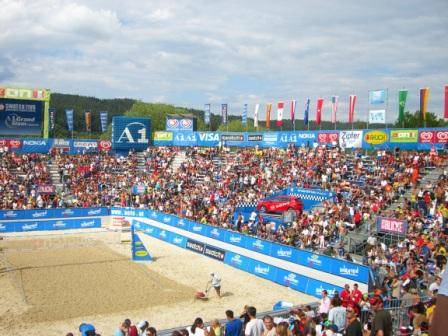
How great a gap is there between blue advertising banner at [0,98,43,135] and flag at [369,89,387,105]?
30.3 metres

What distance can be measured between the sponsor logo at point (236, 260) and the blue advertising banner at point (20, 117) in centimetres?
2872

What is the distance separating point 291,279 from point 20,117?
109 ft

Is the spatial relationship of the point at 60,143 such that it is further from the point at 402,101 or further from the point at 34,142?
the point at 402,101

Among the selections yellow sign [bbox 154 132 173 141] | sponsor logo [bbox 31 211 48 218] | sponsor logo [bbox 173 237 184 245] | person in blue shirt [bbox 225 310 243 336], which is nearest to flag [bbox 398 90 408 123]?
sponsor logo [bbox 173 237 184 245]

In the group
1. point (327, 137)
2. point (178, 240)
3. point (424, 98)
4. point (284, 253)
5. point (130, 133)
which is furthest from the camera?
point (130, 133)

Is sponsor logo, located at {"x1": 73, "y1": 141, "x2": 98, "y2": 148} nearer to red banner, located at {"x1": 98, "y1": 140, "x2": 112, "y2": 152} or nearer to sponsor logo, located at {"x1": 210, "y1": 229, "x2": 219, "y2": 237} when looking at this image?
red banner, located at {"x1": 98, "y1": 140, "x2": 112, "y2": 152}

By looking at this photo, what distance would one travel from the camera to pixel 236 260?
79.0 feet

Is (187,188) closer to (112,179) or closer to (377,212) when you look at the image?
(112,179)

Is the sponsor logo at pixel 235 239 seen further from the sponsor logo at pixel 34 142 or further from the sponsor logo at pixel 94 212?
the sponsor logo at pixel 34 142

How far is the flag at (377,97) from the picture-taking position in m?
32.4

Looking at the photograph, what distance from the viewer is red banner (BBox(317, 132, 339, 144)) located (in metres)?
33.4

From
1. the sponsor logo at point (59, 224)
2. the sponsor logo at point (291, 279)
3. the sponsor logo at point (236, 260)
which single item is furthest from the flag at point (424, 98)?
the sponsor logo at point (59, 224)

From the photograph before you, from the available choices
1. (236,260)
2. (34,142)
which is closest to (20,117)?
(34,142)

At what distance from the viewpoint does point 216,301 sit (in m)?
17.9
